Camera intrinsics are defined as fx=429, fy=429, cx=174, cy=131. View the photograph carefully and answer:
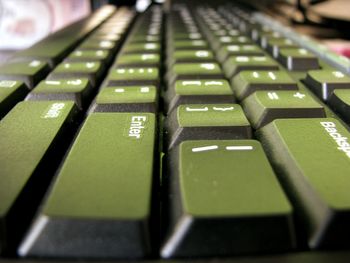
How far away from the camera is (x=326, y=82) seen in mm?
399

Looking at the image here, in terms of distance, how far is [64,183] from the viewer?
0.22m

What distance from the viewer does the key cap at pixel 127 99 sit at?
0.34m

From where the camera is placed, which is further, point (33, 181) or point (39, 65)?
point (39, 65)

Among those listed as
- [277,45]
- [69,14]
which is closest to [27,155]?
[277,45]

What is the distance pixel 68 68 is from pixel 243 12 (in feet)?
1.97

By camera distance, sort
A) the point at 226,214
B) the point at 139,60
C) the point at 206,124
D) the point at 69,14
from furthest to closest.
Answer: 1. the point at 69,14
2. the point at 139,60
3. the point at 206,124
4. the point at 226,214

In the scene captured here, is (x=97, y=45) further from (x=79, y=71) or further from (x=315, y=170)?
(x=315, y=170)

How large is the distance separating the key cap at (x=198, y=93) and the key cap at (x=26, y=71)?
0.14 metres

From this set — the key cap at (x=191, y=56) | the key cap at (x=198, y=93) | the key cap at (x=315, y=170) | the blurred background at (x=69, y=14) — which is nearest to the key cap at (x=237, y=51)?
the key cap at (x=191, y=56)

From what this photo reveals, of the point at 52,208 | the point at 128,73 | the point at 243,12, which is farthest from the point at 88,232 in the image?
the point at 243,12

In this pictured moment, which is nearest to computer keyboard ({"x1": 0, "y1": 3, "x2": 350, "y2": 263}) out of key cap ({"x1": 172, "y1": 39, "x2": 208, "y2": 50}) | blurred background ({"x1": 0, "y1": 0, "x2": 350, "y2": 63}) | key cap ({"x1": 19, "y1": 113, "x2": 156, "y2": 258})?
key cap ({"x1": 19, "y1": 113, "x2": 156, "y2": 258})

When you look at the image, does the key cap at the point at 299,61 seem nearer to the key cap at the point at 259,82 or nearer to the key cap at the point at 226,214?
the key cap at the point at 259,82

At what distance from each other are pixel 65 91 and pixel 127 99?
0.06 meters

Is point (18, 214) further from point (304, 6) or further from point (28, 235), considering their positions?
point (304, 6)
